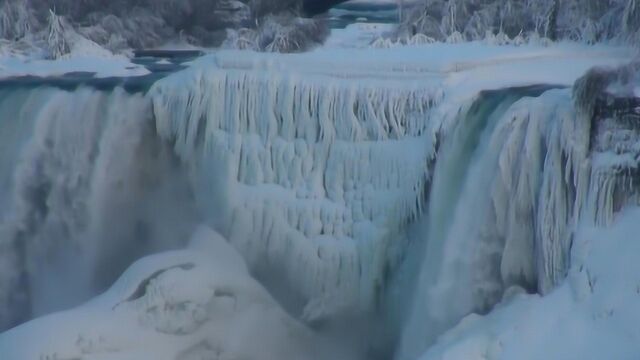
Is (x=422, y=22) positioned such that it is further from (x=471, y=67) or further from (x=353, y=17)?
(x=471, y=67)

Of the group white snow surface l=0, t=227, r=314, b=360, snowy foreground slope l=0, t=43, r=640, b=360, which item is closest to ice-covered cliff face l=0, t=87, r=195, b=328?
snowy foreground slope l=0, t=43, r=640, b=360

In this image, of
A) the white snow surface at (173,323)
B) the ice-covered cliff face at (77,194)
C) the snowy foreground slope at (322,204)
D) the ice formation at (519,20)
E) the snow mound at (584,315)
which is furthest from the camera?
the ice formation at (519,20)

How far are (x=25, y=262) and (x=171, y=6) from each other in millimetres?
3670

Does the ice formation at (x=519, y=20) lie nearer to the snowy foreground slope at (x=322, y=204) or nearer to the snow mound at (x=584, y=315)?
the snowy foreground slope at (x=322, y=204)

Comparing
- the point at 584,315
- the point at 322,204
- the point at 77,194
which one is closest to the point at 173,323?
the point at 322,204

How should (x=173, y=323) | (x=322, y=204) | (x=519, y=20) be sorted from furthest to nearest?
(x=519, y=20), (x=322, y=204), (x=173, y=323)

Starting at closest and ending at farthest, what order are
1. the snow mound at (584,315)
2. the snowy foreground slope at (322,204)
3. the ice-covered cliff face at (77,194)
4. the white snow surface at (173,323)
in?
the snow mound at (584,315), the snowy foreground slope at (322,204), the white snow surface at (173,323), the ice-covered cliff face at (77,194)

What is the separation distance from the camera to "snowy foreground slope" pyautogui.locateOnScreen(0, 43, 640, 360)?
6.31 metres

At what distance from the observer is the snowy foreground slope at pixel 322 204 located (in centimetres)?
631

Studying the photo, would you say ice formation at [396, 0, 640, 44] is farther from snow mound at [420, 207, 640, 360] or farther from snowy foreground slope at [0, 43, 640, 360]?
snow mound at [420, 207, 640, 360]

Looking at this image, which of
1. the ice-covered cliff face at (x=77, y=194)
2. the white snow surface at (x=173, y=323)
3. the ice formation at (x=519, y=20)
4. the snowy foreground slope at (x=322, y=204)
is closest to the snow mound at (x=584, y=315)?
the snowy foreground slope at (x=322, y=204)

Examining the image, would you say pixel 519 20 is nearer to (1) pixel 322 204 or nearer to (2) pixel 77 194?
(1) pixel 322 204

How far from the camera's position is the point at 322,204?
7.88 meters

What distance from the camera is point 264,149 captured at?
8.16 m
